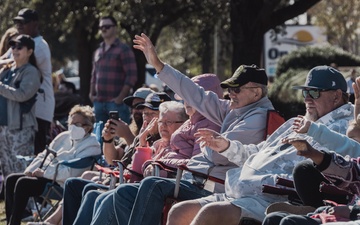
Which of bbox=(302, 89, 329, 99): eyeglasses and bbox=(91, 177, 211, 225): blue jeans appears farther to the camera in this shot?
bbox=(91, 177, 211, 225): blue jeans

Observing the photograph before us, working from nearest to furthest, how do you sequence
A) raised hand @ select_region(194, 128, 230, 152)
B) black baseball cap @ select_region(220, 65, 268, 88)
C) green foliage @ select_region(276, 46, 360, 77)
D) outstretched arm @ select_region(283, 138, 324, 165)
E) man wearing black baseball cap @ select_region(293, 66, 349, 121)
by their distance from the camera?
outstretched arm @ select_region(283, 138, 324, 165), man wearing black baseball cap @ select_region(293, 66, 349, 121), raised hand @ select_region(194, 128, 230, 152), black baseball cap @ select_region(220, 65, 268, 88), green foliage @ select_region(276, 46, 360, 77)

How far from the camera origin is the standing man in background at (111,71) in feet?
45.1

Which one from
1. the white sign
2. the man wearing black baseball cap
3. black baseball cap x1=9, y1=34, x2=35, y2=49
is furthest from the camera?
the white sign

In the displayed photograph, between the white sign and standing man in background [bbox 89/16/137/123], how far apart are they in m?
19.1

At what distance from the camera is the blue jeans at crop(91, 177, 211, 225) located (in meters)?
7.71

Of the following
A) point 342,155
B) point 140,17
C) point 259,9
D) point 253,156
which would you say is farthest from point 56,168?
point 140,17

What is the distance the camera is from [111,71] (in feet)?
45.9

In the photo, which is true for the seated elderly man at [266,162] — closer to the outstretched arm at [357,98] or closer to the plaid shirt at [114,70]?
the outstretched arm at [357,98]

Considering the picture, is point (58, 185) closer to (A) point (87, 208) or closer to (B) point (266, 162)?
(A) point (87, 208)

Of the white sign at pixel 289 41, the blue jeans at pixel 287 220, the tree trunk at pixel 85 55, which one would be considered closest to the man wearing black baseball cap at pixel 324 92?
the blue jeans at pixel 287 220

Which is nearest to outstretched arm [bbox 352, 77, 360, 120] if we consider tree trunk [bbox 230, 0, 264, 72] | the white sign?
tree trunk [bbox 230, 0, 264, 72]

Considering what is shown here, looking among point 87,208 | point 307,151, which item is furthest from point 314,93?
point 87,208

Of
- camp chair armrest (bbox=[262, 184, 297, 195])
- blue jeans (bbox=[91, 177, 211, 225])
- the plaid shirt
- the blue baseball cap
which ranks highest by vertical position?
the blue baseball cap

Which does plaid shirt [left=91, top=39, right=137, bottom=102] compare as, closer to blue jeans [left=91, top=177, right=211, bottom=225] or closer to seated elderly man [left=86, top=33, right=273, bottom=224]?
seated elderly man [left=86, top=33, right=273, bottom=224]
